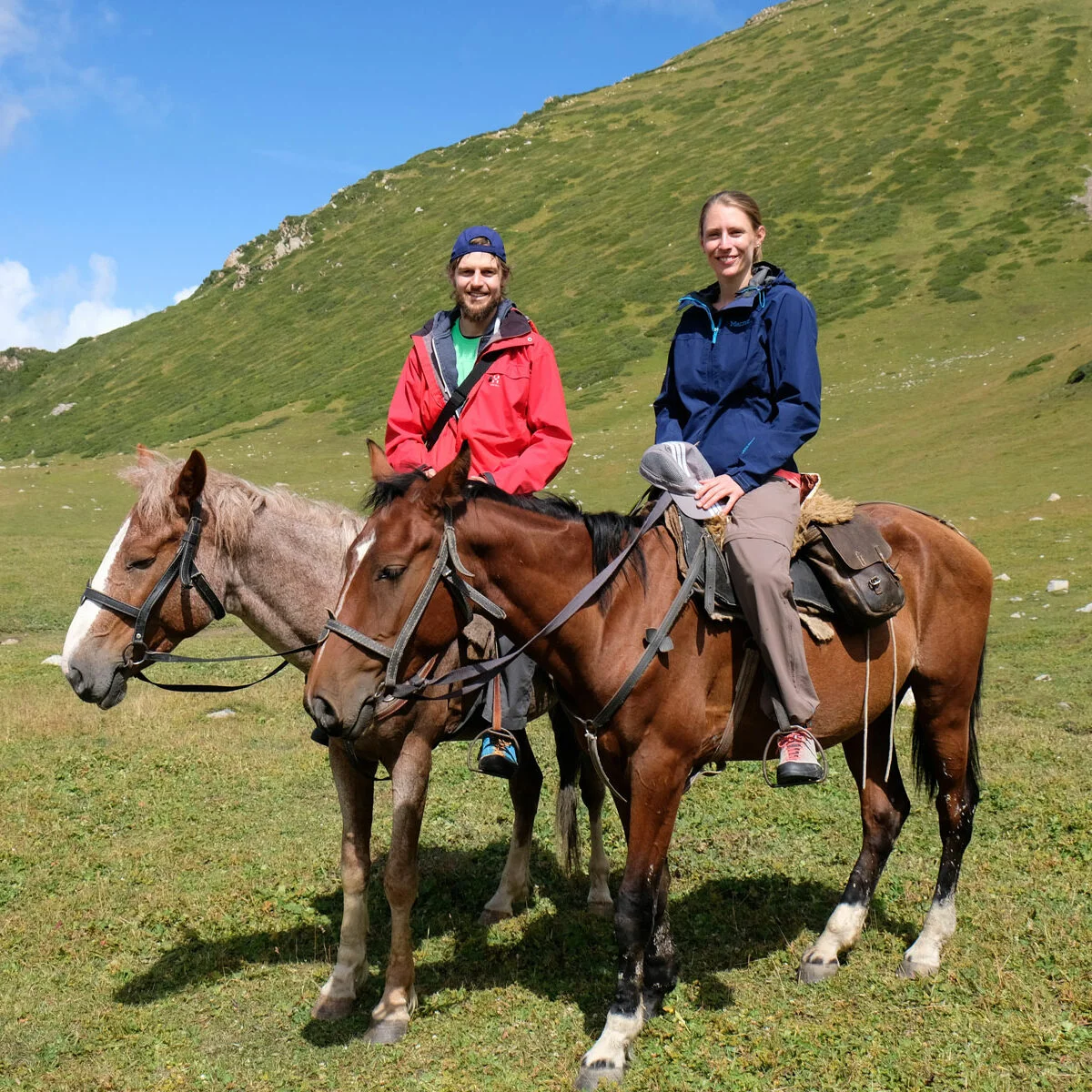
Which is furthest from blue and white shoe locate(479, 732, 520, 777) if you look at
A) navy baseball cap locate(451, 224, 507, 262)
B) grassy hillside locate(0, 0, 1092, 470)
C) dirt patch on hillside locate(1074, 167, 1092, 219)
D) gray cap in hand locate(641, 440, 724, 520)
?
dirt patch on hillside locate(1074, 167, 1092, 219)

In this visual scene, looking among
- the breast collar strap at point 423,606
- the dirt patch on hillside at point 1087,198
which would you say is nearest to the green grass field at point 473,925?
the breast collar strap at point 423,606

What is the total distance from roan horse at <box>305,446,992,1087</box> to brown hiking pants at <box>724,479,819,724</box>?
0.24m

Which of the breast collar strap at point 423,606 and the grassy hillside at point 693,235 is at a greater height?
the grassy hillside at point 693,235

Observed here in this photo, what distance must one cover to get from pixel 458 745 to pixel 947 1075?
266 inches

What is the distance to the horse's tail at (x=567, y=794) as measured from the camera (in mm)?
6750

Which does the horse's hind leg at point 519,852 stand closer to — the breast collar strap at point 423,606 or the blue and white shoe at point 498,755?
the blue and white shoe at point 498,755

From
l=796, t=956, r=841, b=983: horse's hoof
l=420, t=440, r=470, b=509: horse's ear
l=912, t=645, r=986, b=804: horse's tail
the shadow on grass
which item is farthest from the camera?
l=912, t=645, r=986, b=804: horse's tail

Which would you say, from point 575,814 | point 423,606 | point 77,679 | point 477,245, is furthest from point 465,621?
point 575,814

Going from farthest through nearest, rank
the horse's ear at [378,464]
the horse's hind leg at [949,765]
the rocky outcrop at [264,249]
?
the rocky outcrop at [264,249] < the horse's hind leg at [949,765] < the horse's ear at [378,464]

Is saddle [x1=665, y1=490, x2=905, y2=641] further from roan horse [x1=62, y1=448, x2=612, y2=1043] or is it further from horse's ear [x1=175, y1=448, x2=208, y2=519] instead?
horse's ear [x1=175, y1=448, x2=208, y2=519]

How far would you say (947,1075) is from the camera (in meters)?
4.61

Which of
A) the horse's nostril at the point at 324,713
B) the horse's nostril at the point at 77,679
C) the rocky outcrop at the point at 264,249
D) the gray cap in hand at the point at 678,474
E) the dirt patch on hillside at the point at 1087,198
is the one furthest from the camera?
the rocky outcrop at the point at 264,249

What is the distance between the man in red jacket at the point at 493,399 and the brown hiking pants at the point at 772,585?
1.15 meters

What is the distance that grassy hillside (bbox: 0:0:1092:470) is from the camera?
42312 mm
